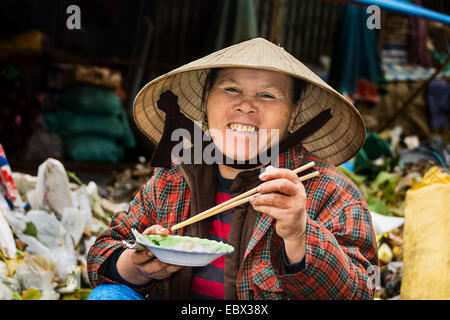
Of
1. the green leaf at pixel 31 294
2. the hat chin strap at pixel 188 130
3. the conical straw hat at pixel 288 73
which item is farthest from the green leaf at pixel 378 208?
the green leaf at pixel 31 294

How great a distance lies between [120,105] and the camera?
5750mm

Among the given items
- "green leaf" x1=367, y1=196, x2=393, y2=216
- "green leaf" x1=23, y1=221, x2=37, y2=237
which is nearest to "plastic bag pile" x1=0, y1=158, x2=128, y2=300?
"green leaf" x1=23, y1=221, x2=37, y2=237

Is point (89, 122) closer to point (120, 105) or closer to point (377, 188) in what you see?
point (120, 105)

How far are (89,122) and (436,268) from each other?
12.8 ft

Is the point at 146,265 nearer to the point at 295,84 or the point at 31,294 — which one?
the point at 295,84

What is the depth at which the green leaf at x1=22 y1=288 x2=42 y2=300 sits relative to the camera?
8.19 ft

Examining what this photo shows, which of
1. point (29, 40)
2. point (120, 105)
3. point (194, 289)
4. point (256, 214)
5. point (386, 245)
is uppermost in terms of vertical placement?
point (29, 40)

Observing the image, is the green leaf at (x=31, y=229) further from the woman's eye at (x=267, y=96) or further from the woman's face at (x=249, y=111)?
the woman's eye at (x=267, y=96)

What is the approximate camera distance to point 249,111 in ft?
5.75

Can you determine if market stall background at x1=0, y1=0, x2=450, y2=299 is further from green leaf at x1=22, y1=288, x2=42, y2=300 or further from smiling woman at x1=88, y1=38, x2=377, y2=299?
smiling woman at x1=88, y1=38, x2=377, y2=299

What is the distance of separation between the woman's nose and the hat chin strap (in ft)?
0.52

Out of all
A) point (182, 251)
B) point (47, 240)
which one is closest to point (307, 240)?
point (182, 251)

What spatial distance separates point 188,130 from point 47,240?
1342 mm
